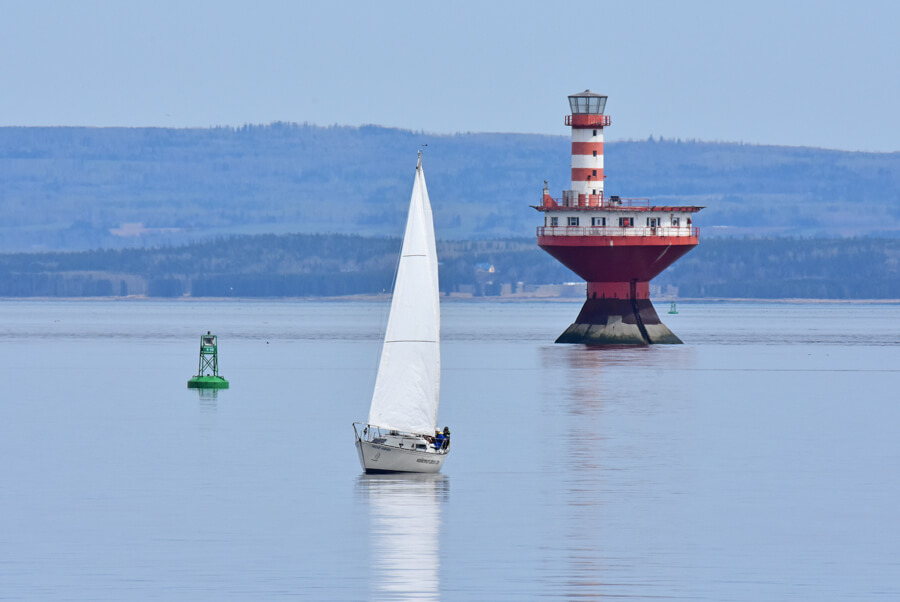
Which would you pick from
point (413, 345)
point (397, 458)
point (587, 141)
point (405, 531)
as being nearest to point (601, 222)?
point (587, 141)

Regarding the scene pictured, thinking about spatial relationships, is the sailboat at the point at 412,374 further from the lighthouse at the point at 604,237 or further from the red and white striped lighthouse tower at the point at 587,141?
the red and white striped lighthouse tower at the point at 587,141

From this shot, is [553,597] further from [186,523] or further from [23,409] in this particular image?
[23,409]

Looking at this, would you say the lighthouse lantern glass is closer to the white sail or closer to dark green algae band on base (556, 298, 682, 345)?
dark green algae band on base (556, 298, 682, 345)

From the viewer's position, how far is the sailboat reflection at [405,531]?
33.3 metres

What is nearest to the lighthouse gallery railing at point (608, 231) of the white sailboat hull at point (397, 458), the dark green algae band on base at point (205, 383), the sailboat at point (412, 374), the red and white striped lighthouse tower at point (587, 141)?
the red and white striped lighthouse tower at point (587, 141)

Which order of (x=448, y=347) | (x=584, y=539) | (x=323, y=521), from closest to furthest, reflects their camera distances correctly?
(x=584, y=539), (x=323, y=521), (x=448, y=347)

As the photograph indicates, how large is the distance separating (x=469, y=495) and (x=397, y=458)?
14.5ft

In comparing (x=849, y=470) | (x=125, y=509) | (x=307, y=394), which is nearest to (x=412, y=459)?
(x=125, y=509)

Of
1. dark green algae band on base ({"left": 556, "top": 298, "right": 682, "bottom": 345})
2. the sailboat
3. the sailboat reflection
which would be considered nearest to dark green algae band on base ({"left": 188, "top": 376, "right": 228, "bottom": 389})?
the sailboat

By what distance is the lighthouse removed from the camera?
125 m

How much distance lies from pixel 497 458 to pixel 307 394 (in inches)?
1229

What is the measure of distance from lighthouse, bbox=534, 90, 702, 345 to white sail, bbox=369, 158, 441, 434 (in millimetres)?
74894

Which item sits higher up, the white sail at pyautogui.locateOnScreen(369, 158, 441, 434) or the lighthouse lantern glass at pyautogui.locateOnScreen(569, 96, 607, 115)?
the lighthouse lantern glass at pyautogui.locateOnScreen(569, 96, 607, 115)

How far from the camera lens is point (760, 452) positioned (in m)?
58.0
